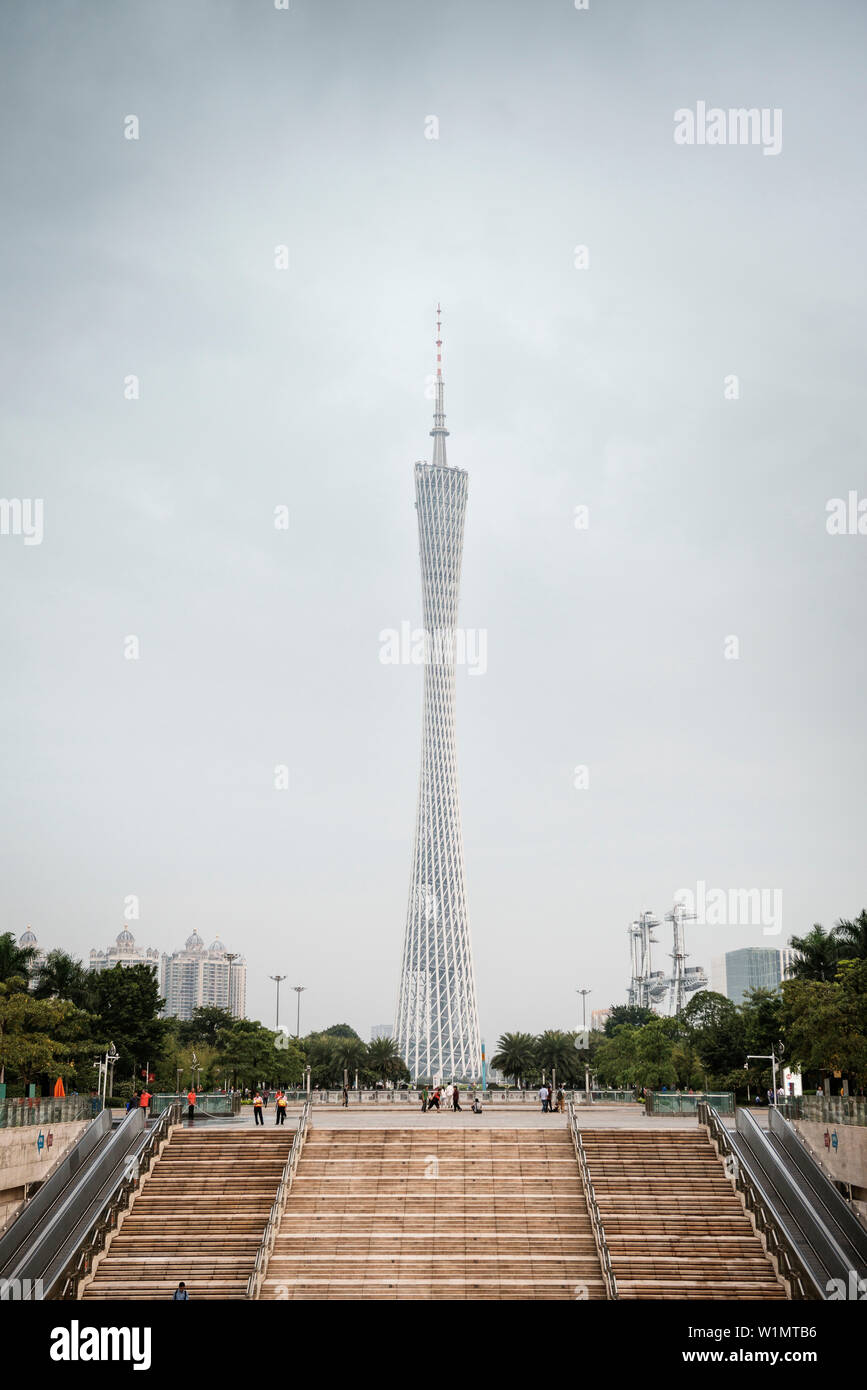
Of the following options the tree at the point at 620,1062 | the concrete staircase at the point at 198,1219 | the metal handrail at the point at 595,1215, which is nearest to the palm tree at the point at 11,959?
the concrete staircase at the point at 198,1219

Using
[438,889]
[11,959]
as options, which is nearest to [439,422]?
[438,889]

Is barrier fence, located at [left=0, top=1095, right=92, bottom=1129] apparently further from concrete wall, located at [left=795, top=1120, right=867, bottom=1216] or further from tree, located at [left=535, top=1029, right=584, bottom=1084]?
tree, located at [left=535, top=1029, right=584, bottom=1084]

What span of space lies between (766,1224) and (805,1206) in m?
0.97

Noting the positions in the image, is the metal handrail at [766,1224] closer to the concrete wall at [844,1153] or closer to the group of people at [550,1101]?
the concrete wall at [844,1153]

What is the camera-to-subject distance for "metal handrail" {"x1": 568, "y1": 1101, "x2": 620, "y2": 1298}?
1995 cm

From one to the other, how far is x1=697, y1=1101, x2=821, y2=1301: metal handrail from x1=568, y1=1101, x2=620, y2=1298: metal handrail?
2.74 metres

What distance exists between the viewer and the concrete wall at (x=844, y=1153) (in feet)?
75.9

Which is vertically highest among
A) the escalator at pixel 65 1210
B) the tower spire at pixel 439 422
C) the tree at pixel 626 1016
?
the tower spire at pixel 439 422

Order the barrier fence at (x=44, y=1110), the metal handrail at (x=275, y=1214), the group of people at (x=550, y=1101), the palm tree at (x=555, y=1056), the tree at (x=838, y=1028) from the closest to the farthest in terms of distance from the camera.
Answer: the metal handrail at (x=275, y=1214) < the barrier fence at (x=44, y=1110) < the tree at (x=838, y=1028) < the group of people at (x=550, y=1101) < the palm tree at (x=555, y=1056)

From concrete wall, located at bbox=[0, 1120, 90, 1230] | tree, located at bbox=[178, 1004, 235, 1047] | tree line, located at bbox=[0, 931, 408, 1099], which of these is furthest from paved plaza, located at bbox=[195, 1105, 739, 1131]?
tree, located at bbox=[178, 1004, 235, 1047]

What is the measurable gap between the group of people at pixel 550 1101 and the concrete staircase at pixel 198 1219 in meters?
10.9
